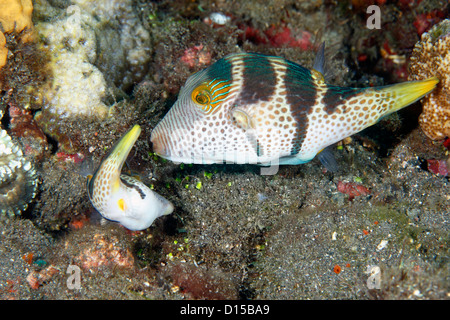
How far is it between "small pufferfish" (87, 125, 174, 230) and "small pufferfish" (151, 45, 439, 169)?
1.50ft

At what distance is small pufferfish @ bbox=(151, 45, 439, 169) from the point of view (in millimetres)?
2764

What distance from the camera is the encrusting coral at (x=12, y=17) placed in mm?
3287

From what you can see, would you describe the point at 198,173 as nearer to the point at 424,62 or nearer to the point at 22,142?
the point at 22,142

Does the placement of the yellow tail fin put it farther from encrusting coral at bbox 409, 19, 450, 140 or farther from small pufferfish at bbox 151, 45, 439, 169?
encrusting coral at bbox 409, 19, 450, 140

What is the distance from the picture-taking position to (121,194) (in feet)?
9.25

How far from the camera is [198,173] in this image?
3.80 metres

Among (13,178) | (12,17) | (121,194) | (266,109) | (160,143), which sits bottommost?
(13,178)

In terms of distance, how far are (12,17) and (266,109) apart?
9.97ft

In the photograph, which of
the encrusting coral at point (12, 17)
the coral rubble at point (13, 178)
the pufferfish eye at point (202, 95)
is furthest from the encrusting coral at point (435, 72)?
the coral rubble at point (13, 178)

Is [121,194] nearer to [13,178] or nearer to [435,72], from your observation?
[13,178]

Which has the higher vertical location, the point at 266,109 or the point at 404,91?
the point at 404,91

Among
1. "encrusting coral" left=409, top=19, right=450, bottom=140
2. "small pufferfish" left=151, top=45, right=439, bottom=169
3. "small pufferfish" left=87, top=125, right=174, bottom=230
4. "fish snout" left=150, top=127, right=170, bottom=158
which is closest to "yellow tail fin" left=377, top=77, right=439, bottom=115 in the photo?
"small pufferfish" left=151, top=45, right=439, bottom=169

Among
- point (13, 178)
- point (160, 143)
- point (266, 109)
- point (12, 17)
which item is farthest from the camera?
point (13, 178)

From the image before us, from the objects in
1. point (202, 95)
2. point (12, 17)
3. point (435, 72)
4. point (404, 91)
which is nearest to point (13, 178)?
point (12, 17)
